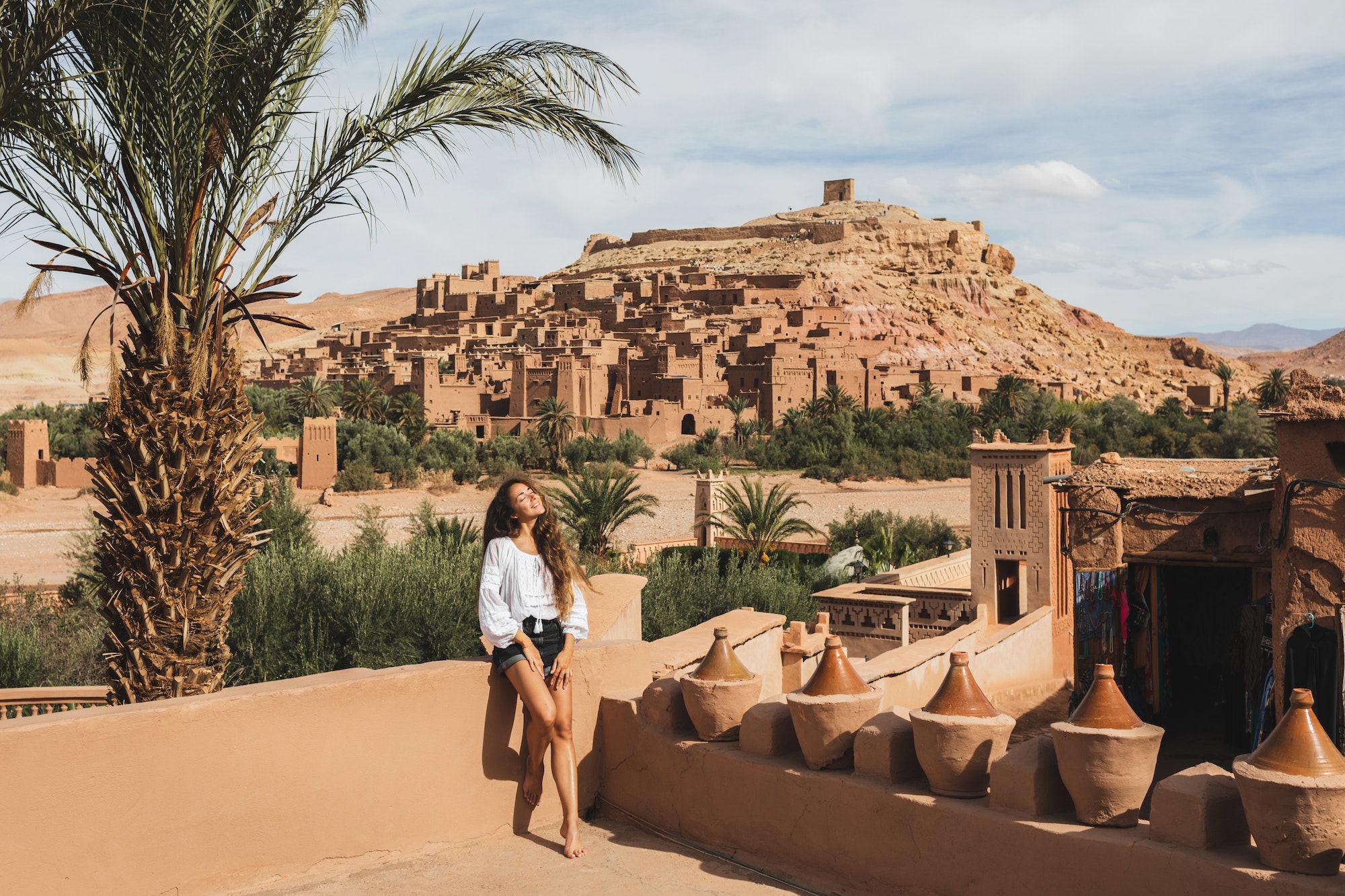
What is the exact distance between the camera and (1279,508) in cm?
561

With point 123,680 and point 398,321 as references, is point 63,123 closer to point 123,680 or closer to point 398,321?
point 123,680

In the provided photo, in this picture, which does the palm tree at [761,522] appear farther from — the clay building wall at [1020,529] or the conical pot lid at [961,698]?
the conical pot lid at [961,698]

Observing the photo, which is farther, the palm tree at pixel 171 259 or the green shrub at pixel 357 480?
the green shrub at pixel 357 480

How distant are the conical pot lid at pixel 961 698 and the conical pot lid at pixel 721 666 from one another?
739mm

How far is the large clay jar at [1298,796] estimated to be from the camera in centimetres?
218

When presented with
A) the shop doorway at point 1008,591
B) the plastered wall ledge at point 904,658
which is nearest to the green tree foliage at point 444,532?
the plastered wall ledge at point 904,658

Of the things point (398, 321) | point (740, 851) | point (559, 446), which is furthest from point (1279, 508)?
point (398, 321)

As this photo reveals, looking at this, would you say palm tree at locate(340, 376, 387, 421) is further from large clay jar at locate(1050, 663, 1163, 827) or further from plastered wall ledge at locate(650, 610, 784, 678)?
large clay jar at locate(1050, 663, 1163, 827)

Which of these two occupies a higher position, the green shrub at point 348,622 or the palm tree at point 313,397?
the palm tree at point 313,397

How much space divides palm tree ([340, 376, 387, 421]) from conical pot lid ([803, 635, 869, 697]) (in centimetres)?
3924

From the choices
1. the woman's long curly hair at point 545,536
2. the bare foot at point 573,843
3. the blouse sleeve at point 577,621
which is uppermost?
the woman's long curly hair at point 545,536

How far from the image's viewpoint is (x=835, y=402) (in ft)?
149

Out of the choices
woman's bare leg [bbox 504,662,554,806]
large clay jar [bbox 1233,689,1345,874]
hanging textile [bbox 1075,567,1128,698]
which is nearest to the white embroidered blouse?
woman's bare leg [bbox 504,662,554,806]

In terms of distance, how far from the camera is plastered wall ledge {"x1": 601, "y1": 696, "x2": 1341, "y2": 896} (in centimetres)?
239
